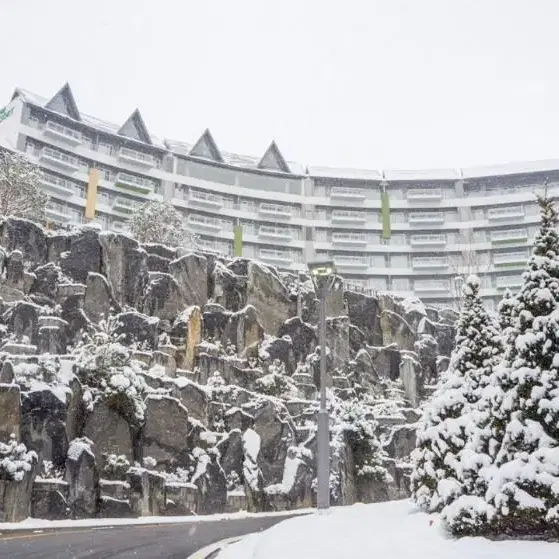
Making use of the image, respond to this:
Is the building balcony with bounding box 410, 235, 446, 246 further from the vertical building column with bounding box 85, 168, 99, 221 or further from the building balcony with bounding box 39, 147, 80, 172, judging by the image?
the building balcony with bounding box 39, 147, 80, 172

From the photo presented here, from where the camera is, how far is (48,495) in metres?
19.0

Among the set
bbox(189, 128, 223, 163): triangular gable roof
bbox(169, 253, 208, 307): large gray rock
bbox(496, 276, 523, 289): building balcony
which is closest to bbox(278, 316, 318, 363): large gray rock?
bbox(169, 253, 208, 307): large gray rock

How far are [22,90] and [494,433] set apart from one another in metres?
71.8

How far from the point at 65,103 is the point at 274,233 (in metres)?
28.6

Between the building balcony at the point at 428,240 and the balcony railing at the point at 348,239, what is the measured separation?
21.8 feet

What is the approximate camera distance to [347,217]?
84312 mm

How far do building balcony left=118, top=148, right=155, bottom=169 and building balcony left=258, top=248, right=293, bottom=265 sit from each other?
1700cm

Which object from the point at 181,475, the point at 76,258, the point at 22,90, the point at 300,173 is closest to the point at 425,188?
the point at 300,173

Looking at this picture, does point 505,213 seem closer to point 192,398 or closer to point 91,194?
point 91,194

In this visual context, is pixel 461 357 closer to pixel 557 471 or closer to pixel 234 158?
pixel 557 471

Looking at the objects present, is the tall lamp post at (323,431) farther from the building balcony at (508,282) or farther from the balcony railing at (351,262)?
the building balcony at (508,282)

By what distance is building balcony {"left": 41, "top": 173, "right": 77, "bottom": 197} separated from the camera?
2680 inches

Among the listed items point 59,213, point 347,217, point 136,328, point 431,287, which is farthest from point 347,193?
point 136,328

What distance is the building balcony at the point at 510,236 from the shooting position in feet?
270
